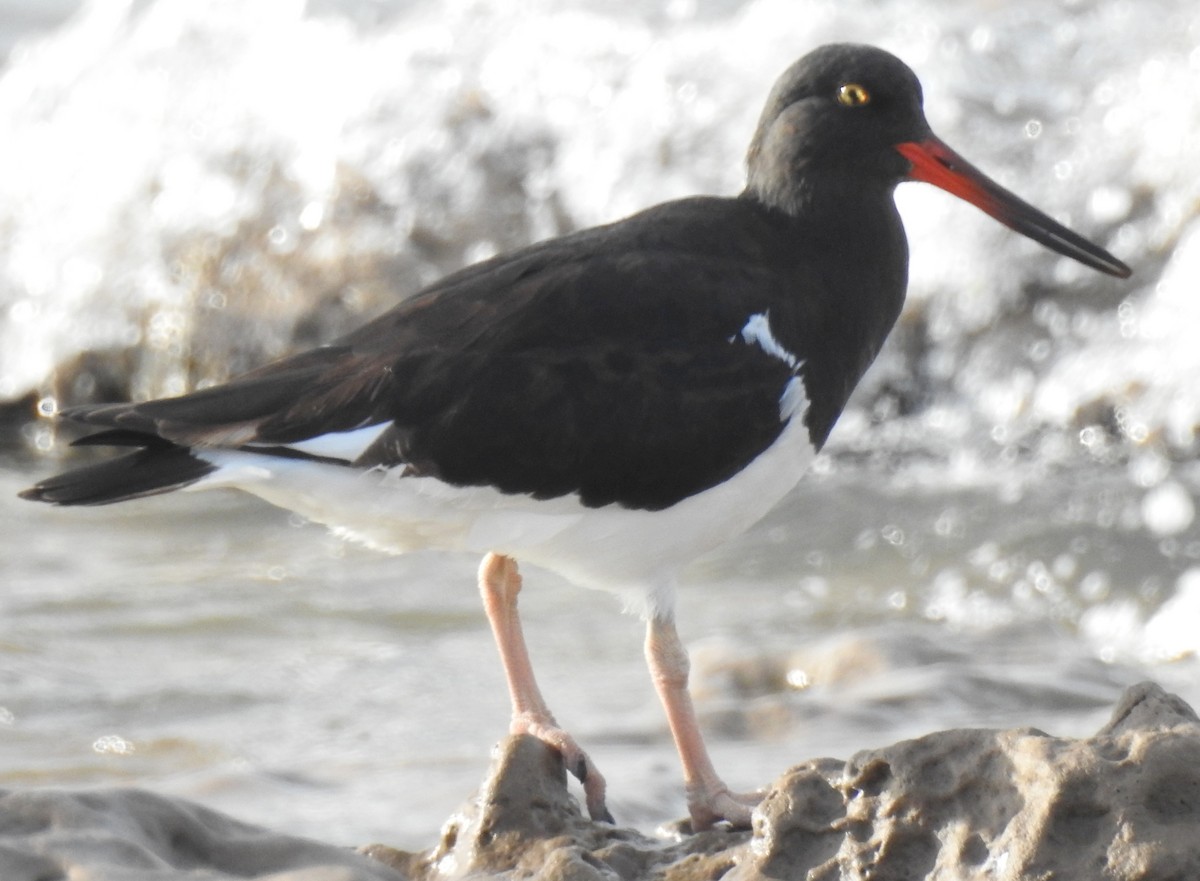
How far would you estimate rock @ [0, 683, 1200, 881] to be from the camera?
3.00 meters

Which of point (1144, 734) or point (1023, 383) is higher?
point (1023, 383)

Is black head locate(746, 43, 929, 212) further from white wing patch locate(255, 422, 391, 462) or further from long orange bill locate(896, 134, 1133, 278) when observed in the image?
white wing patch locate(255, 422, 391, 462)

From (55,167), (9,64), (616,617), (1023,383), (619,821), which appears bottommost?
(619,821)

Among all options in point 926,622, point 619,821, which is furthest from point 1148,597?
point 619,821

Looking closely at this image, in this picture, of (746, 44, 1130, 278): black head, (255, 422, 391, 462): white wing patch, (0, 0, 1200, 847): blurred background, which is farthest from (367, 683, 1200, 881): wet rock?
(746, 44, 1130, 278): black head

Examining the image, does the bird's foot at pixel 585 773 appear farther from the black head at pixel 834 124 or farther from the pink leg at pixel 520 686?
the black head at pixel 834 124

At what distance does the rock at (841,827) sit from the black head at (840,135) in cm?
175

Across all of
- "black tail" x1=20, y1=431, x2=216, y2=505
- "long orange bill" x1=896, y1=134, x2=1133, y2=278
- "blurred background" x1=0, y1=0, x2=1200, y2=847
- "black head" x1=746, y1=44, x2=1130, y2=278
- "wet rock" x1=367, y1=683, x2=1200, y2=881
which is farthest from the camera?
"blurred background" x1=0, y1=0, x2=1200, y2=847

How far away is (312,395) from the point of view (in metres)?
4.32

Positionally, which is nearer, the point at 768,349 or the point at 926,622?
the point at 768,349

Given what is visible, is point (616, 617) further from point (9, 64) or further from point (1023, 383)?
point (9, 64)

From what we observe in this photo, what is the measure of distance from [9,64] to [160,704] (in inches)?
345

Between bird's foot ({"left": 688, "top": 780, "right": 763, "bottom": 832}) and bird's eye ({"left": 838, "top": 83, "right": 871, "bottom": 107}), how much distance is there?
184 centimetres

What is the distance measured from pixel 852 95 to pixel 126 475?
2.16 metres
